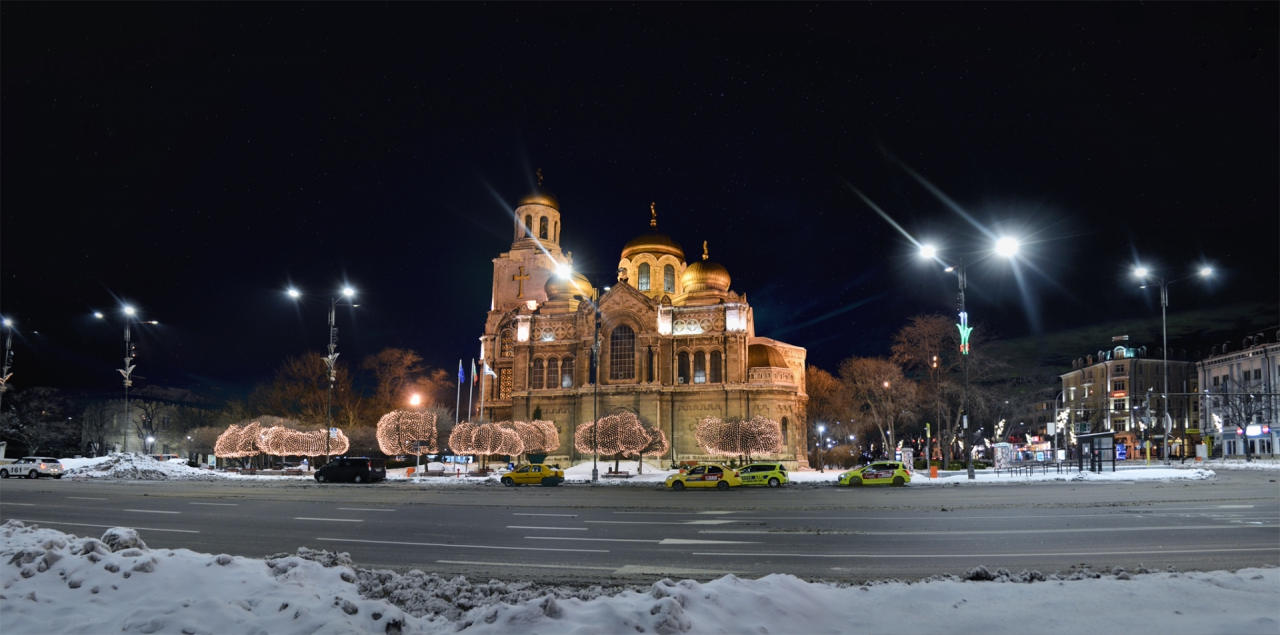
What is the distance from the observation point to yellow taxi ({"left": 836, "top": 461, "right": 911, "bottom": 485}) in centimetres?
3712

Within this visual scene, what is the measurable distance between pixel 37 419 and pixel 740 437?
7162cm

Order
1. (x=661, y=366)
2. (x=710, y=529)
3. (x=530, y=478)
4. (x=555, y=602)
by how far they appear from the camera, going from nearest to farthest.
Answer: (x=555, y=602) → (x=710, y=529) → (x=530, y=478) → (x=661, y=366)

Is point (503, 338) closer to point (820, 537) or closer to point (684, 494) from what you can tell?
point (684, 494)

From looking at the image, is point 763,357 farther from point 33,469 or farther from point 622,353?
point 33,469

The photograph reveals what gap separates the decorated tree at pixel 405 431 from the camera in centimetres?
4841

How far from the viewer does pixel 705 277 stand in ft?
242

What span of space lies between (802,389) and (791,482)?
31371mm

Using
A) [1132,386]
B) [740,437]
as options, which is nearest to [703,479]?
[740,437]

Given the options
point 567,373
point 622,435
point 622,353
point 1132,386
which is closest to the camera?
point 622,435

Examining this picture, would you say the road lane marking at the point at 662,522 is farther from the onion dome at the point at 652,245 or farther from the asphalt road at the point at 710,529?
the onion dome at the point at 652,245

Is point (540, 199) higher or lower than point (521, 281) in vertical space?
higher

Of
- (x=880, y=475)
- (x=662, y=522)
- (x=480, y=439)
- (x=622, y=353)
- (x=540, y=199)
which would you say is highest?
(x=540, y=199)

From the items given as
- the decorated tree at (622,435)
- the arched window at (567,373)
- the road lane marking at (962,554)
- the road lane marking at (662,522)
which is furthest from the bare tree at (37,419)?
the road lane marking at (962,554)

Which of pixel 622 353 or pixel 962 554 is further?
pixel 622 353
